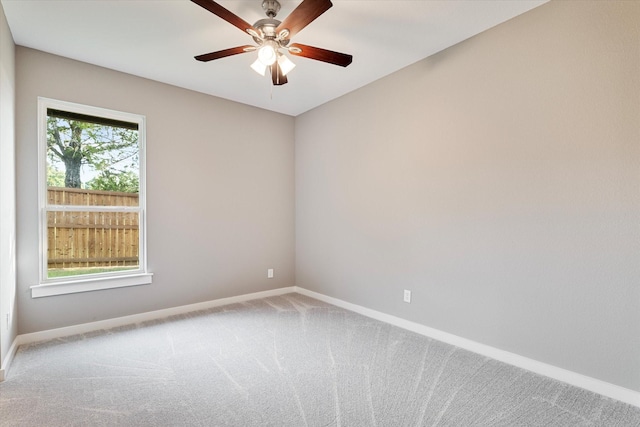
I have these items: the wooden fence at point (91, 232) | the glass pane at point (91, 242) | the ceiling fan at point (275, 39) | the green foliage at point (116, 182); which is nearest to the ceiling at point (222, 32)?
the ceiling fan at point (275, 39)

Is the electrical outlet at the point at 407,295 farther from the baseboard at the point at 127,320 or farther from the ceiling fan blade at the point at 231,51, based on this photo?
the ceiling fan blade at the point at 231,51

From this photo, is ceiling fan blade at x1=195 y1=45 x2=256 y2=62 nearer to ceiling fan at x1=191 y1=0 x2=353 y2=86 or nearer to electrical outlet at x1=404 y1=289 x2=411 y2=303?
ceiling fan at x1=191 y1=0 x2=353 y2=86

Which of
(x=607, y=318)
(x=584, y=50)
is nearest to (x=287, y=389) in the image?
(x=607, y=318)

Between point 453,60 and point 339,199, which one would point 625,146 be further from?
point 339,199

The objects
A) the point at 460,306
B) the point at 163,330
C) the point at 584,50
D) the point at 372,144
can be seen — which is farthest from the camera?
the point at 372,144

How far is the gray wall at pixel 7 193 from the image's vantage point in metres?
2.23

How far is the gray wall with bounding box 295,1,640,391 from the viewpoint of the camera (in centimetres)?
197

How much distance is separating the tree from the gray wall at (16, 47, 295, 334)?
0.62 ft

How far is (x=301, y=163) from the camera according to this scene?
4543 millimetres

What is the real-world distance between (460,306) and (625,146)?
1.62m

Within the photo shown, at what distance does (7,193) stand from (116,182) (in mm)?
977

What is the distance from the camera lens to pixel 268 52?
7.23ft

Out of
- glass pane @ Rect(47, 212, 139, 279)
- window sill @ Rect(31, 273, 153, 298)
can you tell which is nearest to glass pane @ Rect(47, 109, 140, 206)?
glass pane @ Rect(47, 212, 139, 279)

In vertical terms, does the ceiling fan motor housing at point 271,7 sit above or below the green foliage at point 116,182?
above
